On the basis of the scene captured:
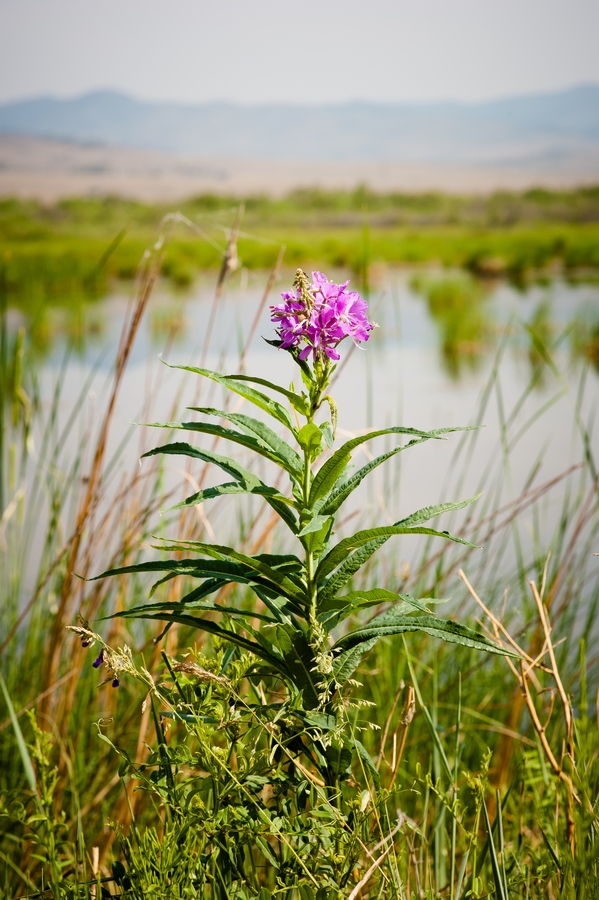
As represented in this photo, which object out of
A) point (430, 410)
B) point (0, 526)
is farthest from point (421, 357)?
point (0, 526)

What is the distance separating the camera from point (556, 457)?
5.62 m

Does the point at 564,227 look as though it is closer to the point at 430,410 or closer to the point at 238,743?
the point at 430,410

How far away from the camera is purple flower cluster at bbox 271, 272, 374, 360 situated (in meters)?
0.65

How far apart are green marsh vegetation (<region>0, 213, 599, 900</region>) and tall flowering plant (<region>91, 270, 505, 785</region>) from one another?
3 cm

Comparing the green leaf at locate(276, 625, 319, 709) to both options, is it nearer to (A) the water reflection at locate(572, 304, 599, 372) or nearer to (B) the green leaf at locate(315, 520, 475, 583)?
(B) the green leaf at locate(315, 520, 475, 583)

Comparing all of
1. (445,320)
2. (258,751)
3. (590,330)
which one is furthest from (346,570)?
(445,320)

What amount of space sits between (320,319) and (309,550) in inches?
7.7

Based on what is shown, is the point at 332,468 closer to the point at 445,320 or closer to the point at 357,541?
the point at 357,541

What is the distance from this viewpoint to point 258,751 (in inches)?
33.9

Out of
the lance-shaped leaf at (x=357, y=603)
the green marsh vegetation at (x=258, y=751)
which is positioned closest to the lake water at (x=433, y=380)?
the green marsh vegetation at (x=258, y=751)

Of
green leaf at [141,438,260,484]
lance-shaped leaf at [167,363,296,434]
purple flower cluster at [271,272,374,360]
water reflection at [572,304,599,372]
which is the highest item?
purple flower cluster at [271,272,374,360]

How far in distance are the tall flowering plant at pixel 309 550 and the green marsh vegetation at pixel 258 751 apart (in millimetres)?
32

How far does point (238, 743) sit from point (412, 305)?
41.7 feet

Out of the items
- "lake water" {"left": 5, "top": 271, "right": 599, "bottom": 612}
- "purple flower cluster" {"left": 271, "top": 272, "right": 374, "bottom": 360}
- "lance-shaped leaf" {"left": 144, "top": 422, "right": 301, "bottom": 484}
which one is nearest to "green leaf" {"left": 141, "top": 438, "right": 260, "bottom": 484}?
"lance-shaped leaf" {"left": 144, "top": 422, "right": 301, "bottom": 484}
